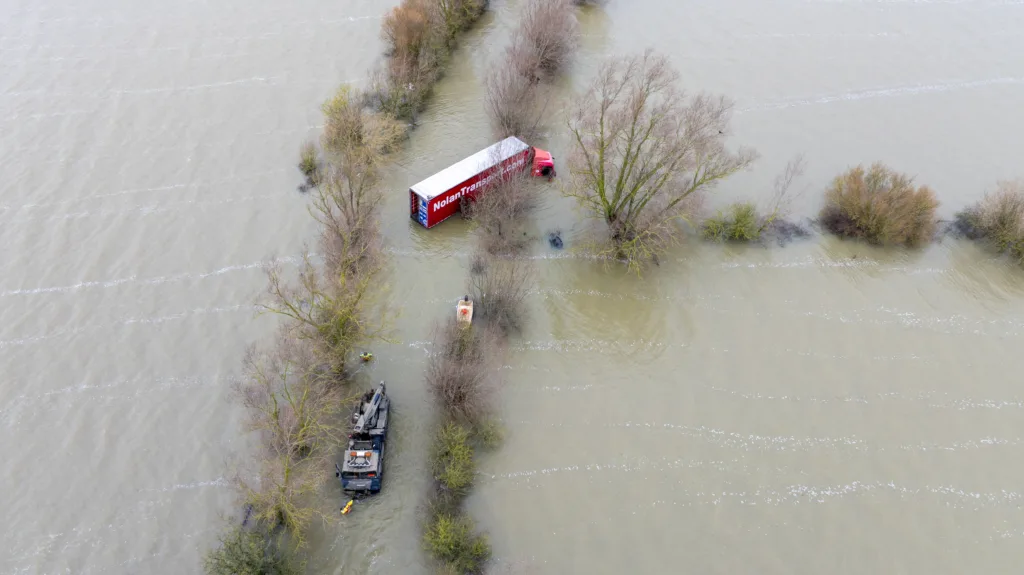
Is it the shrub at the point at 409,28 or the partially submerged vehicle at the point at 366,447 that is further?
the shrub at the point at 409,28

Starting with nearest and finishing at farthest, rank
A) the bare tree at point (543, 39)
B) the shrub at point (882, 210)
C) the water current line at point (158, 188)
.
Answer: the shrub at point (882, 210) → the water current line at point (158, 188) → the bare tree at point (543, 39)

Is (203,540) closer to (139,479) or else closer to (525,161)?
(139,479)

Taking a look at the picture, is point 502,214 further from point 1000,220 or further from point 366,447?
point 1000,220

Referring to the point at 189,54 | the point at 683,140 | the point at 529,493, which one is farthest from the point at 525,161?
the point at 189,54

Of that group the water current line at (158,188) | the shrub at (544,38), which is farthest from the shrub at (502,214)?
the water current line at (158,188)

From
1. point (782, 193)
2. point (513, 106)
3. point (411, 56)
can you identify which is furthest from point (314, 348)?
point (782, 193)

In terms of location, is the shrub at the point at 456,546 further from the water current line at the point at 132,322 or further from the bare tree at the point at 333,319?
the water current line at the point at 132,322
